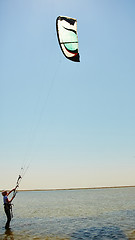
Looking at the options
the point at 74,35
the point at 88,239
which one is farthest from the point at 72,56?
the point at 88,239

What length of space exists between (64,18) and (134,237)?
11275mm

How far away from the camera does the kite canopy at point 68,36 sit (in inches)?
352

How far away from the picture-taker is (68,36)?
9523mm

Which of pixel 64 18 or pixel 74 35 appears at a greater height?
pixel 64 18

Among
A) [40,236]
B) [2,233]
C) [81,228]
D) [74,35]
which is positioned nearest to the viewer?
[74,35]

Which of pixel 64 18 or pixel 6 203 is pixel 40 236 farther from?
pixel 64 18

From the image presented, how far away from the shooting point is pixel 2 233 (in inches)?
484

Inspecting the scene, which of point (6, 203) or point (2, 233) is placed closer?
point (2, 233)

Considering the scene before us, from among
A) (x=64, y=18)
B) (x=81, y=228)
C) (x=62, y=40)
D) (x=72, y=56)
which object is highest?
(x=64, y=18)

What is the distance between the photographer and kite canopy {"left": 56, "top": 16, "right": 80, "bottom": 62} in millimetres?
8938

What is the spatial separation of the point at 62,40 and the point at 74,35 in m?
1.07

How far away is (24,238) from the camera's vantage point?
35.9 ft

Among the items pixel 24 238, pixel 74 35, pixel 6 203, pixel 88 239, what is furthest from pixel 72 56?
pixel 6 203

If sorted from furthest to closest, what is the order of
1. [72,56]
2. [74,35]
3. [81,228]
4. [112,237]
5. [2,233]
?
[81,228] → [2,233] → [112,237] → [74,35] → [72,56]
